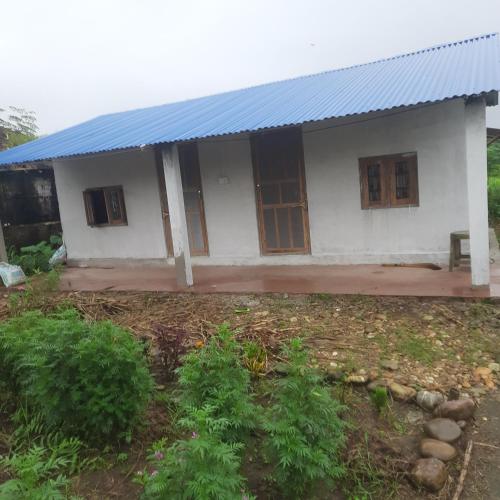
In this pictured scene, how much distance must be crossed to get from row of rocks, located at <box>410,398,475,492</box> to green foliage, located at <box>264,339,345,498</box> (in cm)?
57

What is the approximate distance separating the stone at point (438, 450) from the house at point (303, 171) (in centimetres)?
330

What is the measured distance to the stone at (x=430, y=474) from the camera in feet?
8.04

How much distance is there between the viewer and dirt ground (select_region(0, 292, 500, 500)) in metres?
2.59

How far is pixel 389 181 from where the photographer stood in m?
7.10

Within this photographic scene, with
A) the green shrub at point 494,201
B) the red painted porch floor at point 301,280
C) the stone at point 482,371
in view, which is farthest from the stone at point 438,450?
the green shrub at point 494,201

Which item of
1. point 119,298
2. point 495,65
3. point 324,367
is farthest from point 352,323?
point 495,65

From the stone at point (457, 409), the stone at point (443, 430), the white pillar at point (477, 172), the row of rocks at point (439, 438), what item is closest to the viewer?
the row of rocks at point (439, 438)

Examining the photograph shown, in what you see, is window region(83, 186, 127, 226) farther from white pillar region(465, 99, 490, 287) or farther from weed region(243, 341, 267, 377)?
white pillar region(465, 99, 490, 287)

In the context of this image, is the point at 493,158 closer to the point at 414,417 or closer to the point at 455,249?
the point at 455,249

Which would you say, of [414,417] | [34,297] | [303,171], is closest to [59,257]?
[34,297]

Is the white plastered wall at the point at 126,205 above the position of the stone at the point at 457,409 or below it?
above

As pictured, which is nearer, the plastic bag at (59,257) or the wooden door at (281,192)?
the wooden door at (281,192)

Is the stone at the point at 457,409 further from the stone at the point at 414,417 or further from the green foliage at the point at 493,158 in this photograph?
the green foliage at the point at 493,158

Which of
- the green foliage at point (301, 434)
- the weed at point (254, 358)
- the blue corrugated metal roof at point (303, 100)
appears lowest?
the weed at point (254, 358)
